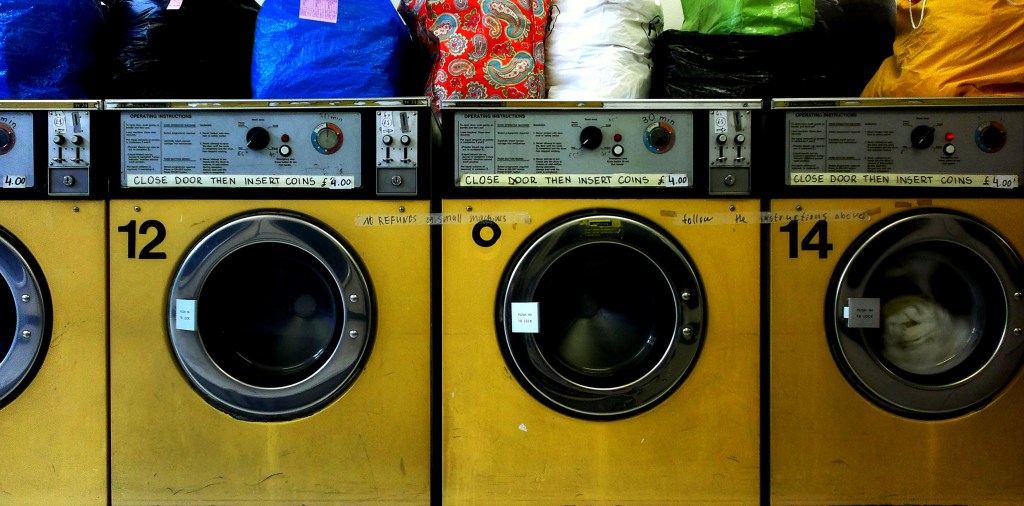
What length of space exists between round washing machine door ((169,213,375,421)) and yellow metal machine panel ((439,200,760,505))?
0.23m

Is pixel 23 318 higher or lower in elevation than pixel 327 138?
lower

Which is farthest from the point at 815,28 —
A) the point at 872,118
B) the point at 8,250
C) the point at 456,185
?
the point at 8,250

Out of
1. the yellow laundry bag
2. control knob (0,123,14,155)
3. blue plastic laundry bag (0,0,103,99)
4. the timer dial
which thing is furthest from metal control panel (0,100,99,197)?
the yellow laundry bag

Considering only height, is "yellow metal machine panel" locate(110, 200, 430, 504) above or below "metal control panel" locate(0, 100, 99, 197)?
below

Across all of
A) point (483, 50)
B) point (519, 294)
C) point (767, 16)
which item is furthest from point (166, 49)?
point (767, 16)

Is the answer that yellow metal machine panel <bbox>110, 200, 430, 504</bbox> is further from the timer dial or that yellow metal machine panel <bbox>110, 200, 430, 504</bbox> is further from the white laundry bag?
the white laundry bag

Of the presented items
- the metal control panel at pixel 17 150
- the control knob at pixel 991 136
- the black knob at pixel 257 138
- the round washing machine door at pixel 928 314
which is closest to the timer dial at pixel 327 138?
the black knob at pixel 257 138

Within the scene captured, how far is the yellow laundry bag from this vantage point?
48.4 inches

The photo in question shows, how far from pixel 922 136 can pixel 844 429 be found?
722mm

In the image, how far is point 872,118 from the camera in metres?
1.21

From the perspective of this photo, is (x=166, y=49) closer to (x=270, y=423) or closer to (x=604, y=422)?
(x=270, y=423)

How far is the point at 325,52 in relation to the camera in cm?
132

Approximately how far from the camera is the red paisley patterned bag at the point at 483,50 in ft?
4.47

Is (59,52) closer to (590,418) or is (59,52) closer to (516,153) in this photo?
(516,153)
